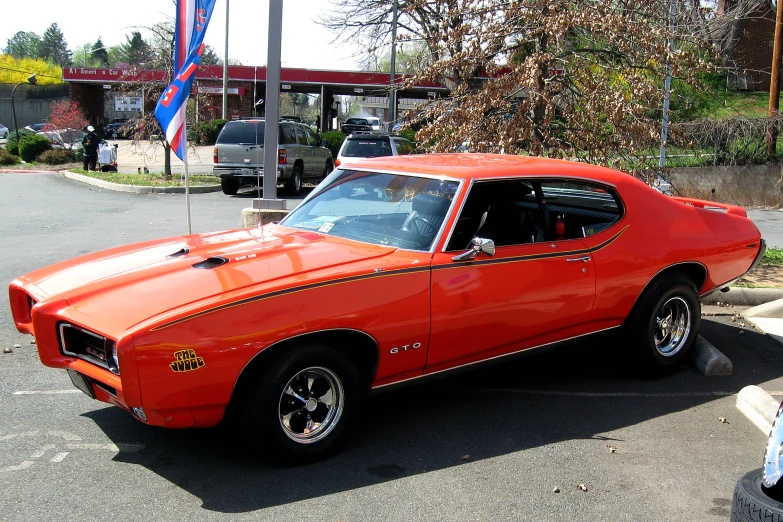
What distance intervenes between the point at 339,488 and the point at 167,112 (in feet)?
15.5

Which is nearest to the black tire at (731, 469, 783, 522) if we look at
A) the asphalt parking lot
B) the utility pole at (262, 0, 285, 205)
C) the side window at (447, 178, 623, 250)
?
the asphalt parking lot

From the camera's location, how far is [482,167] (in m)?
5.20

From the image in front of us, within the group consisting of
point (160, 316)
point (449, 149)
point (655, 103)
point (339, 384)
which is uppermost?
point (655, 103)

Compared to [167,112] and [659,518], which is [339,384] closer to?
[659,518]

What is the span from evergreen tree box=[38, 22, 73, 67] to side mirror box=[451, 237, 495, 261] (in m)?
153

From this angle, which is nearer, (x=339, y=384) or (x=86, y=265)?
(x=339, y=384)

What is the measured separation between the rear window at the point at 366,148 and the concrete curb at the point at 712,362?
12823 mm

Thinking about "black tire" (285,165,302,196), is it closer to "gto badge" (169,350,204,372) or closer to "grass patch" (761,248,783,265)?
"grass patch" (761,248,783,265)

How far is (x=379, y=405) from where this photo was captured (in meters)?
5.19

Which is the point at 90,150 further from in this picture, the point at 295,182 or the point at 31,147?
the point at 295,182

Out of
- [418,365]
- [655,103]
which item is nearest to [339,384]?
[418,365]

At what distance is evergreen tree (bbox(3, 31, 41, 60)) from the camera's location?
142250 millimetres

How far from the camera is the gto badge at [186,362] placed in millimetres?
3611

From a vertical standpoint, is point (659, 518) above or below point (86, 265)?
below
